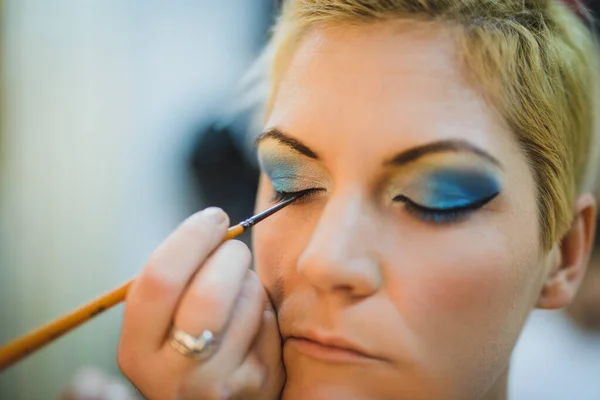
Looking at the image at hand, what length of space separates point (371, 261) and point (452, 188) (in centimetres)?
11

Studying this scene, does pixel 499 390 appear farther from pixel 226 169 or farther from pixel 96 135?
pixel 96 135

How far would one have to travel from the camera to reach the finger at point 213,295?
51 cm

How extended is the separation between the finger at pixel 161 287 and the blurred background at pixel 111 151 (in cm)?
61

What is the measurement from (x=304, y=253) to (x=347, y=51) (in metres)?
0.22

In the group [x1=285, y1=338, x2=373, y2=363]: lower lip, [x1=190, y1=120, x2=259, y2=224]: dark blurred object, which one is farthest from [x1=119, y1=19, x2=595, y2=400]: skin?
[x1=190, y1=120, x2=259, y2=224]: dark blurred object

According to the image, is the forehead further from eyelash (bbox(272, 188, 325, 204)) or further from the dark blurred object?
the dark blurred object

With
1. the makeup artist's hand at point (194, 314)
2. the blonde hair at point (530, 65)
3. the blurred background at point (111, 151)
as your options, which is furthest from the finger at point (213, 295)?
the blurred background at point (111, 151)

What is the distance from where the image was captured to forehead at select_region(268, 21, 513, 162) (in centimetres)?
58

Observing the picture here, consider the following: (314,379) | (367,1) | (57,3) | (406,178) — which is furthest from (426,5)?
(57,3)

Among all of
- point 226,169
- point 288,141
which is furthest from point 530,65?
point 226,169

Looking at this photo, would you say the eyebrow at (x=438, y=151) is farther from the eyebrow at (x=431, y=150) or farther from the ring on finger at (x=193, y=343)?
the ring on finger at (x=193, y=343)

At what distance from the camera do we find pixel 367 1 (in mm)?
636

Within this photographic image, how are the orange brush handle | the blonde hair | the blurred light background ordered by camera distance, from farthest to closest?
the blurred light background, the blonde hair, the orange brush handle

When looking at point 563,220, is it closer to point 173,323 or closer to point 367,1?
point 367,1
